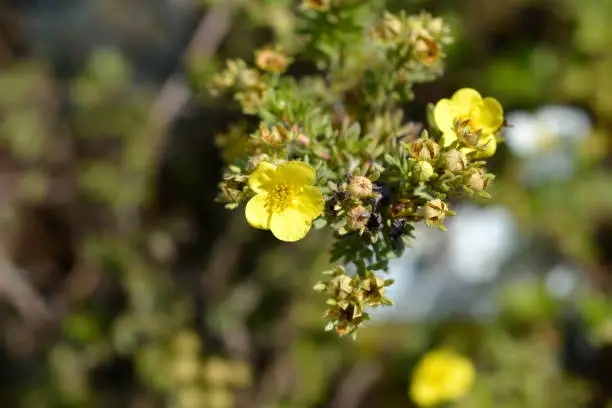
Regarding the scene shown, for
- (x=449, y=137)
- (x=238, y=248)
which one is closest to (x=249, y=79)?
(x=449, y=137)

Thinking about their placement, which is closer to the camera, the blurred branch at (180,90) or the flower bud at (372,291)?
the flower bud at (372,291)

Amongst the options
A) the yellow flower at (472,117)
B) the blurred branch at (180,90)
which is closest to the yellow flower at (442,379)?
the blurred branch at (180,90)

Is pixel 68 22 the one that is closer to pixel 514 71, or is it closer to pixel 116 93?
pixel 116 93

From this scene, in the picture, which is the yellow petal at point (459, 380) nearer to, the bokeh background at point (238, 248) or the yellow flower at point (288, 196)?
the bokeh background at point (238, 248)

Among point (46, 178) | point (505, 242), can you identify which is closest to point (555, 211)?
point (505, 242)

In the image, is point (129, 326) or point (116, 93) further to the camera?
point (116, 93)

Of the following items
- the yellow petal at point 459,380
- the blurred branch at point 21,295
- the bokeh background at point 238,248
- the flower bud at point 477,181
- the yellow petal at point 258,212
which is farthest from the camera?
the blurred branch at point 21,295
